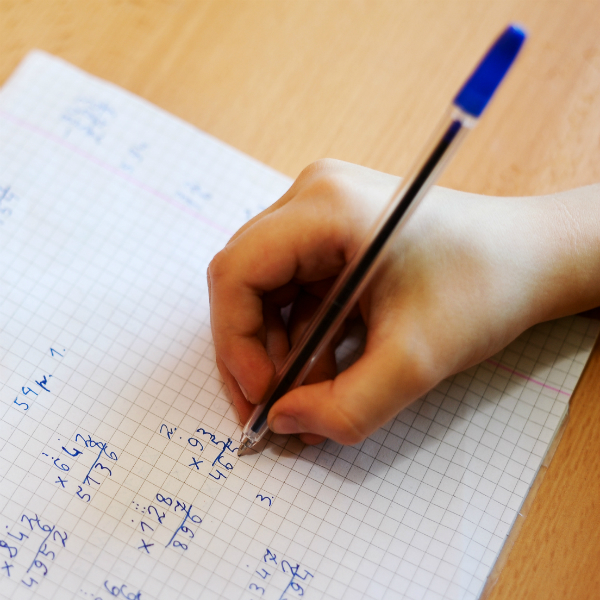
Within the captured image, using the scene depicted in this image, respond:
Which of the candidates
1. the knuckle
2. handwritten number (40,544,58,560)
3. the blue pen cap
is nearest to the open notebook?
handwritten number (40,544,58,560)

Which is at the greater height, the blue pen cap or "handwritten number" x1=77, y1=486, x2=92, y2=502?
the blue pen cap

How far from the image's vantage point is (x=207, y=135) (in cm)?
64

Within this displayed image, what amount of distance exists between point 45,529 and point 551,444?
49 centimetres

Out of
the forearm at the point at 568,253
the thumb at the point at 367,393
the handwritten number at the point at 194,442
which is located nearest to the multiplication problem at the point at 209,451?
the handwritten number at the point at 194,442

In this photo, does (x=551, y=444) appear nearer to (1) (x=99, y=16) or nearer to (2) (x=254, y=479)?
(2) (x=254, y=479)

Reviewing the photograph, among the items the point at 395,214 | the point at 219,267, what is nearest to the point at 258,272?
the point at 219,267

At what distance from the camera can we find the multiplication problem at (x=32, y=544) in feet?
1.53

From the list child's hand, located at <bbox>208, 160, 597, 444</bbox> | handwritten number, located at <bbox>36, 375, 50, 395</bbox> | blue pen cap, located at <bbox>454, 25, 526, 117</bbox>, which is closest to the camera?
blue pen cap, located at <bbox>454, 25, 526, 117</bbox>

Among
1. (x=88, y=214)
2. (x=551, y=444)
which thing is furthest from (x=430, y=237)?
(x=88, y=214)

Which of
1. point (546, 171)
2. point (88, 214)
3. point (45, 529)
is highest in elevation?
point (546, 171)

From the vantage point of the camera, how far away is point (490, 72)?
0.33m

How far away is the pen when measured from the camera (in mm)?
327

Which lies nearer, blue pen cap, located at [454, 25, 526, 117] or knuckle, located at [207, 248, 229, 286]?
blue pen cap, located at [454, 25, 526, 117]

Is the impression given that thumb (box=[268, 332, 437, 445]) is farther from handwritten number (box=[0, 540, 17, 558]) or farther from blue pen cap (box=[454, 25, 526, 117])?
handwritten number (box=[0, 540, 17, 558])
